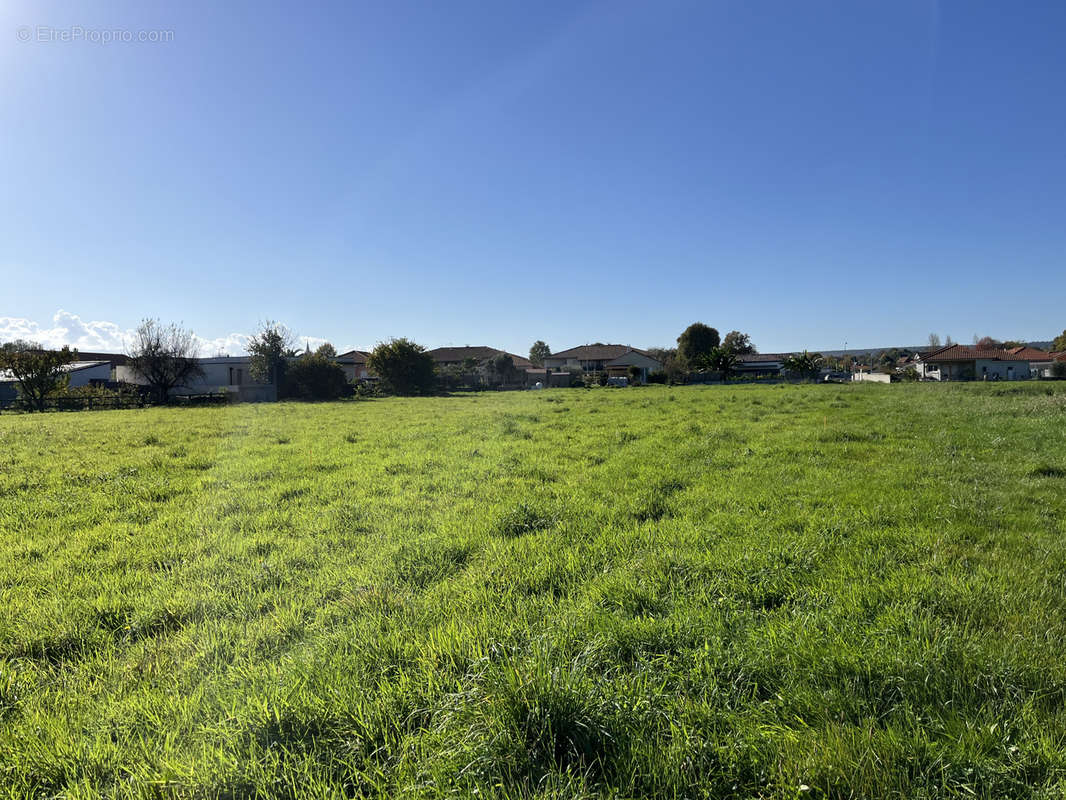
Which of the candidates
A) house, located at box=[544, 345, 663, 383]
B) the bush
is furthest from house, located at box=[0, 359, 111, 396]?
house, located at box=[544, 345, 663, 383]

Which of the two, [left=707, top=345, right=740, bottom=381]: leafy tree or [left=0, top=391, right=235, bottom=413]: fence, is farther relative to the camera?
[left=707, top=345, right=740, bottom=381]: leafy tree

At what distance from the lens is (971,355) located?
61.9 metres

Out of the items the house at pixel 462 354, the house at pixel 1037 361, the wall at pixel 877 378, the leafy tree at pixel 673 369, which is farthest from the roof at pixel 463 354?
the house at pixel 1037 361

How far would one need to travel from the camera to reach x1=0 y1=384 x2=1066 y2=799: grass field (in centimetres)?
196

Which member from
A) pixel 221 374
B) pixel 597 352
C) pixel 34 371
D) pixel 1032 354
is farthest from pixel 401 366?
pixel 1032 354

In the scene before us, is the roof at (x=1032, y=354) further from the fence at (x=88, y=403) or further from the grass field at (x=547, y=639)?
the fence at (x=88, y=403)

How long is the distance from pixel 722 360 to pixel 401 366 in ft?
145

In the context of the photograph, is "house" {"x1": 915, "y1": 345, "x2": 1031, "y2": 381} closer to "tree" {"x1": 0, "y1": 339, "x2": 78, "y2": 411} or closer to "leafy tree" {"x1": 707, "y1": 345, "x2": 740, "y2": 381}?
"leafy tree" {"x1": 707, "y1": 345, "x2": 740, "y2": 381}

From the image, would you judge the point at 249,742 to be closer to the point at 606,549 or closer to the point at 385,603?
the point at 385,603

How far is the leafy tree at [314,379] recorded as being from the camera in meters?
41.3

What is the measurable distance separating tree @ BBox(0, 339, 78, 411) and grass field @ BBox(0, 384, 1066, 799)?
34.7 meters

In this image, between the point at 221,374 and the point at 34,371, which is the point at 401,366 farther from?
the point at 34,371

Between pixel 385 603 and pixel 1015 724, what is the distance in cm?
350

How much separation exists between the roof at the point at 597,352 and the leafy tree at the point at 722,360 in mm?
15830
